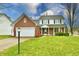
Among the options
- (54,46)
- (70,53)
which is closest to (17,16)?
(54,46)

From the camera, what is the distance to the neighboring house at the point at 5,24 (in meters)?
3.38

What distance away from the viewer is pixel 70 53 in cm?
334

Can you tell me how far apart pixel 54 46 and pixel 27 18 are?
505 mm

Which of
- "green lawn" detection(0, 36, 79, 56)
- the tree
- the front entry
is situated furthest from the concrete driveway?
the tree

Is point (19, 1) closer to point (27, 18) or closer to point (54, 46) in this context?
point (27, 18)

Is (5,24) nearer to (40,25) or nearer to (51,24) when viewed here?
(40,25)

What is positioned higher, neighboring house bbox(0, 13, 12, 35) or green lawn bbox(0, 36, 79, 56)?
neighboring house bbox(0, 13, 12, 35)

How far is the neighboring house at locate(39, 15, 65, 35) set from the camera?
3414 mm

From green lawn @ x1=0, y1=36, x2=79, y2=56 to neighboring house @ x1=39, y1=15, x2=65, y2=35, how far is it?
0.08 metres

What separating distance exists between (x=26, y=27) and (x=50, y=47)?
42cm

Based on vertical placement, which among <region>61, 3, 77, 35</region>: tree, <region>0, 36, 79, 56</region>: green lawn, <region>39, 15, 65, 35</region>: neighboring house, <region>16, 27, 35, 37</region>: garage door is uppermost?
<region>61, 3, 77, 35</region>: tree

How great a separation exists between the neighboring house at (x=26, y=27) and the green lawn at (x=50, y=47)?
0.11 meters

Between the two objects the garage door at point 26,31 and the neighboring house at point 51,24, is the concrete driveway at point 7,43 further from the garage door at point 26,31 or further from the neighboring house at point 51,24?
the neighboring house at point 51,24

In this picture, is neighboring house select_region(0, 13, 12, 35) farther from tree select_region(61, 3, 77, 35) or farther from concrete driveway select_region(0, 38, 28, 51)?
tree select_region(61, 3, 77, 35)
